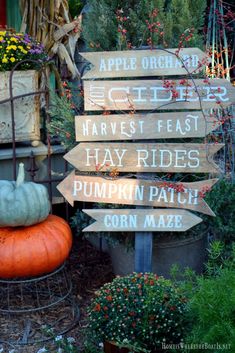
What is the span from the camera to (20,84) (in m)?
4.71

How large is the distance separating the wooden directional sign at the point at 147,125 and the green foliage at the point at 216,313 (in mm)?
1095

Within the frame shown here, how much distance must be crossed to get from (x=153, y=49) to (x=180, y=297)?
1599 millimetres

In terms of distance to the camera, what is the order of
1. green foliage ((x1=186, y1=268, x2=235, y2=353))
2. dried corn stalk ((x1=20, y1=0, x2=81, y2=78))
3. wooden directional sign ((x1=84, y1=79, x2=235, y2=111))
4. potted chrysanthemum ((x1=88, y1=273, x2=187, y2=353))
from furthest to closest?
dried corn stalk ((x1=20, y1=0, x2=81, y2=78)), wooden directional sign ((x1=84, y1=79, x2=235, y2=111)), potted chrysanthemum ((x1=88, y1=273, x2=187, y2=353)), green foliage ((x1=186, y1=268, x2=235, y2=353))

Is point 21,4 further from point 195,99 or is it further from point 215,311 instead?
point 215,311

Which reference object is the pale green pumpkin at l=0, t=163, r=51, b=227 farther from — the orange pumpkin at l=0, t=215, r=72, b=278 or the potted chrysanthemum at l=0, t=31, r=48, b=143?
the potted chrysanthemum at l=0, t=31, r=48, b=143

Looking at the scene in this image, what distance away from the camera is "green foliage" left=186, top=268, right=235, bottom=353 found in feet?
8.13

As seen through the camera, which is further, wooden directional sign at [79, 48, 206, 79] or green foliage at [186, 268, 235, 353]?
wooden directional sign at [79, 48, 206, 79]

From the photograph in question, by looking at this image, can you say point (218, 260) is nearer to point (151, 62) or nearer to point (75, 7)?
point (151, 62)

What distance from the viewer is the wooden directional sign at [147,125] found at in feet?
11.6

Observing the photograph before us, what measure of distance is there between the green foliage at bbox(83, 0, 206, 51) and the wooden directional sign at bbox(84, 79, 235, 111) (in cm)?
82

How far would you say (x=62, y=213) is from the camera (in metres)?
5.56

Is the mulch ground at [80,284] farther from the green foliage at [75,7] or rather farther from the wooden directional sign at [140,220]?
the green foliage at [75,7]

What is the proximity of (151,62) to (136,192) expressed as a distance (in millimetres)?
859

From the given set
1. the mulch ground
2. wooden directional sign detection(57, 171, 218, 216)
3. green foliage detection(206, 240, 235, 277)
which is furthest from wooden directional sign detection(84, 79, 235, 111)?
the mulch ground
